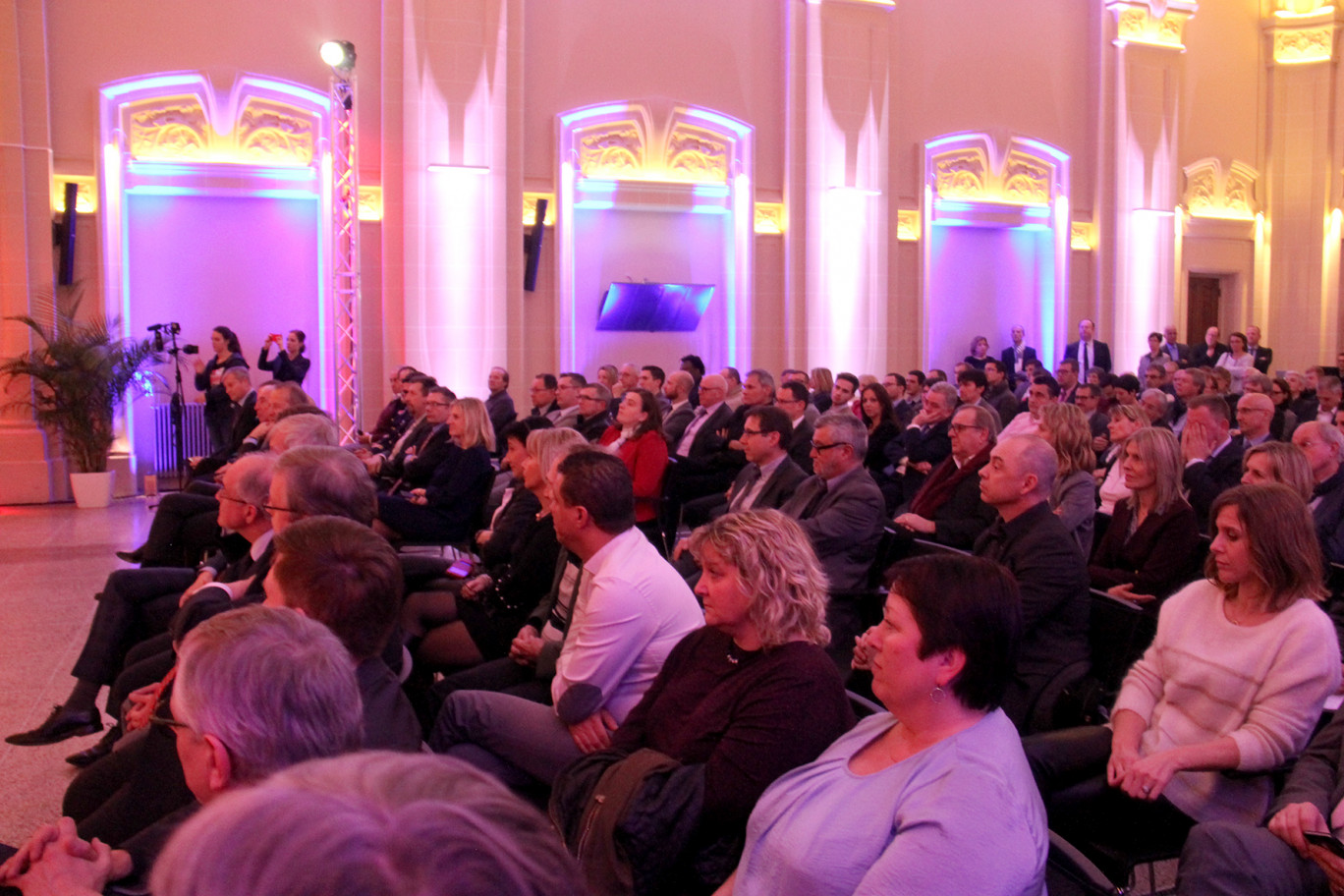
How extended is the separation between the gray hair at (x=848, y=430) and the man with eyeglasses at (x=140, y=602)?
87.7 inches

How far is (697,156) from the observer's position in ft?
45.4

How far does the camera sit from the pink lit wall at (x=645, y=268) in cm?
1353

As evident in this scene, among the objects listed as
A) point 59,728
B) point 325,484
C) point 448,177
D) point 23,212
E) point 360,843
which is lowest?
point 59,728

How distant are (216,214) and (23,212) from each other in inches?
70.4

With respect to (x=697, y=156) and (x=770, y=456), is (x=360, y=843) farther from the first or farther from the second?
(x=697, y=156)

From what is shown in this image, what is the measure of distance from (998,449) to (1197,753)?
1.35 metres

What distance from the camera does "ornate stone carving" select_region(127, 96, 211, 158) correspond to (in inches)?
460

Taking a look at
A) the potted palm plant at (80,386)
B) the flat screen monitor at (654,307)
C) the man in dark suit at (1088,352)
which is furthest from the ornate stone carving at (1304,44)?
the potted palm plant at (80,386)

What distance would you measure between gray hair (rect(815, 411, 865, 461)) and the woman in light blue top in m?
2.71

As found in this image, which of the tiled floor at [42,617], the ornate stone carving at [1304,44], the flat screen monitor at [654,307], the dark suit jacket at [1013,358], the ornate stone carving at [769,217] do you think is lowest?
the tiled floor at [42,617]

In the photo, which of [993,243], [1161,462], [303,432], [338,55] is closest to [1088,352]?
[993,243]

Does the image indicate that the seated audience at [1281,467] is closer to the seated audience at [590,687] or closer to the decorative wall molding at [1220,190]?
the seated audience at [590,687]

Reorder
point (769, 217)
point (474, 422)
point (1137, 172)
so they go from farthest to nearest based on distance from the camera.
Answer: point (1137, 172) < point (769, 217) < point (474, 422)

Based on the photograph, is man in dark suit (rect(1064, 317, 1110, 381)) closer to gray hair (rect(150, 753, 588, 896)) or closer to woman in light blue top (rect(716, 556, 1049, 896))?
woman in light blue top (rect(716, 556, 1049, 896))
